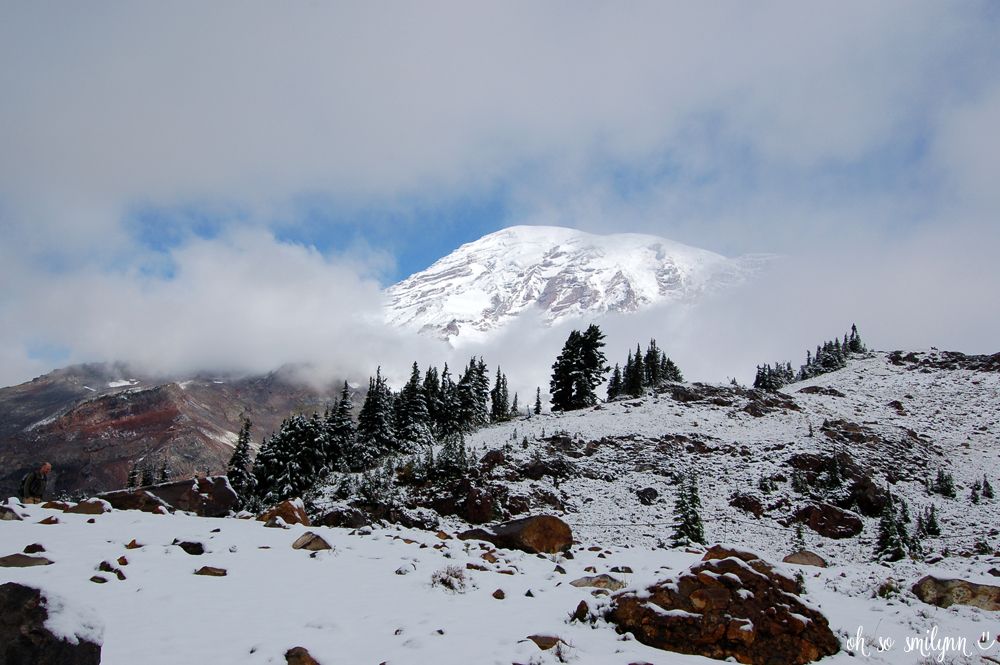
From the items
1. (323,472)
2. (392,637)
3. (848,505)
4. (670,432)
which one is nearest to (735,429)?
(670,432)

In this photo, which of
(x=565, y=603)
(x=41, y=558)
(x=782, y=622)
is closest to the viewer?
(x=782, y=622)

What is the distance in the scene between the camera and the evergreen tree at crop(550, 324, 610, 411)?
220 feet

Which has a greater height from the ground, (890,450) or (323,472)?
(890,450)

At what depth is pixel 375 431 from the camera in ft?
185

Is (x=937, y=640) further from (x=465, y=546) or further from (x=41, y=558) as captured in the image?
(x=41, y=558)

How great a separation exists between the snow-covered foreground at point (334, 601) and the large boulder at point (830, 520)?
17.7 metres

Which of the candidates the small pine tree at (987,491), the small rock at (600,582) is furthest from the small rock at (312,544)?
the small pine tree at (987,491)

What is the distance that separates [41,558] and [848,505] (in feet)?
122

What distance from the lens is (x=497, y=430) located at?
5122 centimetres

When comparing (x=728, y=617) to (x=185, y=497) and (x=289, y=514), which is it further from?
(x=185, y=497)

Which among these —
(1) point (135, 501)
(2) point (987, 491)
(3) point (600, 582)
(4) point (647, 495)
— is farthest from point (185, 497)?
(2) point (987, 491)

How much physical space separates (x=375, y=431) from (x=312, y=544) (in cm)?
4490

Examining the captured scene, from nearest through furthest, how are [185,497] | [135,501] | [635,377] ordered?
[135,501] < [185,497] < [635,377]

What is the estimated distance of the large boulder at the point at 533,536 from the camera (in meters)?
15.8
